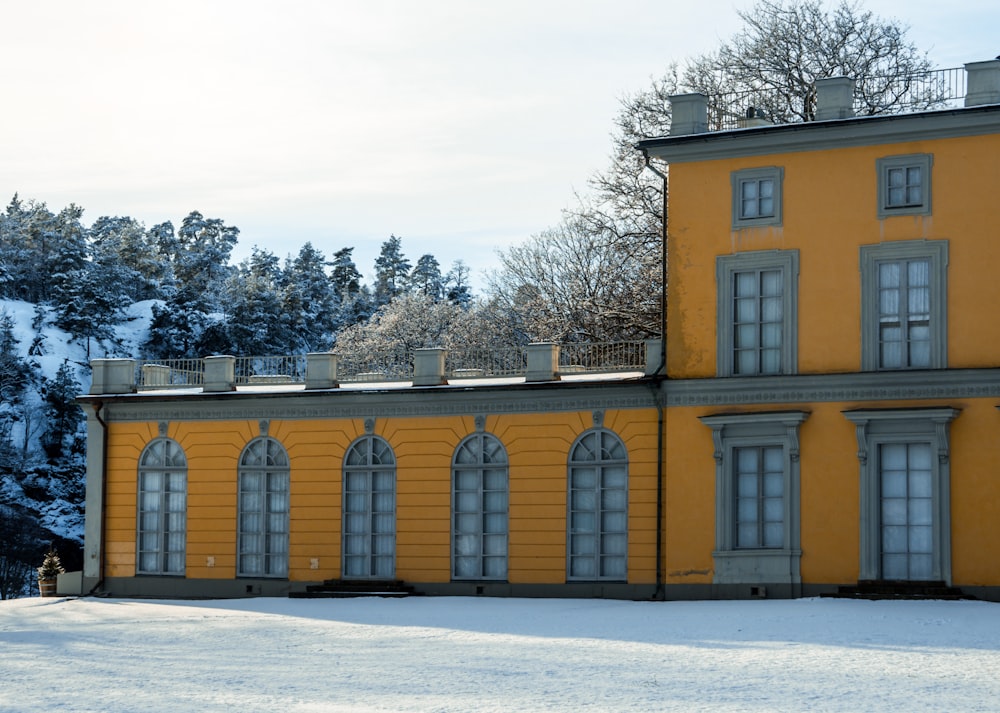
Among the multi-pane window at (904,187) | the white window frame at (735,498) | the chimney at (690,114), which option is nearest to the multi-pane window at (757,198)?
the chimney at (690,114)

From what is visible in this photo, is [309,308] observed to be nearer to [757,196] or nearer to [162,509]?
[162,509]

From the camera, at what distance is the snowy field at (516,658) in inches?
584

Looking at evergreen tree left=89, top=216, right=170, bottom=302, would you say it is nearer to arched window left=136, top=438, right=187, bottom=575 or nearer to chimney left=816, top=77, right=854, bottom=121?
arched window left=136, top=438, right=187, bottom=575

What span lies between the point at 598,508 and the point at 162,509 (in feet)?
31.0

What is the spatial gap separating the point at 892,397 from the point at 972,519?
237cm

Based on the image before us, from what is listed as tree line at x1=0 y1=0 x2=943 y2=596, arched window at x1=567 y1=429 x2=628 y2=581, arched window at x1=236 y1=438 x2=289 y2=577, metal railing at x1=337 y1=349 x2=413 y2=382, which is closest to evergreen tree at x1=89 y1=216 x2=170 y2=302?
tree line at x1=0 y1=0 x2=943 y2=596

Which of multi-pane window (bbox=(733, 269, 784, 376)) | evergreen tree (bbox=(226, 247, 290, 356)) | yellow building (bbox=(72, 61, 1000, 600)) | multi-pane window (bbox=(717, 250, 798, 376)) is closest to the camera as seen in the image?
yellow building (bbox=(72, 61, 1000, 600))

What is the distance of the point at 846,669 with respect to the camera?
1661cm

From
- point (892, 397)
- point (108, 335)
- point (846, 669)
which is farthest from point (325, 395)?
point (108, 335)

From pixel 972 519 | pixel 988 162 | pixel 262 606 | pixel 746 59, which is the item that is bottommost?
pixel 262 606

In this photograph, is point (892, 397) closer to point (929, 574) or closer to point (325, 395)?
point (929, 574)

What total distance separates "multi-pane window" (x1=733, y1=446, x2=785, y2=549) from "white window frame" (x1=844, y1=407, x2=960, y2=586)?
1424 millimetres

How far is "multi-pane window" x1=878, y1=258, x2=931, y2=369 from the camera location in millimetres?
25750

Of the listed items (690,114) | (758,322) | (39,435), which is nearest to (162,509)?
(758,322)
